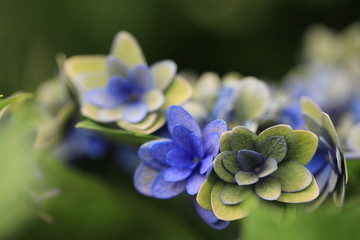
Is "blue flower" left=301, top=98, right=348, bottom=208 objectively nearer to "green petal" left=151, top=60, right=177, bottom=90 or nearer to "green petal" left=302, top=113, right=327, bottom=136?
"green petal" left=302, top=113, right=327, bottom=136

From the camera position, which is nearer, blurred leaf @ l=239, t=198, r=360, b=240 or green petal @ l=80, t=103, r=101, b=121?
blurred leaf @ l=239, t=198, r=360, b=240

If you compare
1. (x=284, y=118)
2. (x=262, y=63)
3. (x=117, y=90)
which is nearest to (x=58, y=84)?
(x=117, y=90)

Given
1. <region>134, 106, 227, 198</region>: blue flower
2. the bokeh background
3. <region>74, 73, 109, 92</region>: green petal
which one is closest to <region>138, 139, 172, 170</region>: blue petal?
<region>134, 106, 227, 198</region>: blue flower

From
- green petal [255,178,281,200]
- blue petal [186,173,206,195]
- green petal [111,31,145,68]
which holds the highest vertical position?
green petal [111,31,145,68]

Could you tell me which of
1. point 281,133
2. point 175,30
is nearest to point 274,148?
point 281,133

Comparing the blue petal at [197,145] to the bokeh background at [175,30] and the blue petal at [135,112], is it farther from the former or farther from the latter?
the bokeh background at [175,30]

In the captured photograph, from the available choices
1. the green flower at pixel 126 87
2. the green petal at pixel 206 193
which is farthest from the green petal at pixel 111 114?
the green petal at pixel 206 193

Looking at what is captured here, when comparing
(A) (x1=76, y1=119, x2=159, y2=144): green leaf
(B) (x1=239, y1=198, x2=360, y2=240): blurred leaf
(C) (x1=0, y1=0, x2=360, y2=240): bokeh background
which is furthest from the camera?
(C) (x1=0, y1=0, x2=360, y2=240): bokeh background

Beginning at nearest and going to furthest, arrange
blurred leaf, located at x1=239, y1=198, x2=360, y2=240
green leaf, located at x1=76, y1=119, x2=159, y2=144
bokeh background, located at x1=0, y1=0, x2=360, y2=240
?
1. blurred leaf, located at x1=239, y1=198, x2=360, y2=240
2. green leaf, located at x1=76, y1=119, x2=159, y2=144
3. bokeh background, located at x1=0, y1=0, x2=360, y2=240
